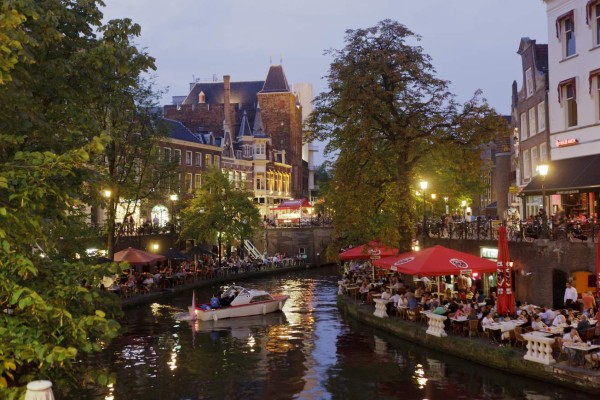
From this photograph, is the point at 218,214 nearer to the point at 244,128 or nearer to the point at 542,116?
the point at 542,116

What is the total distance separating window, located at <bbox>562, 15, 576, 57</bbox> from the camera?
29016 millimetres

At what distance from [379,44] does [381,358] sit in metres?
15.1

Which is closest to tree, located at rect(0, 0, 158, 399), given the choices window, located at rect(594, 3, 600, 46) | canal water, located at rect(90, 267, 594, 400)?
canal water, located at rect(90, 267, 594, 400)

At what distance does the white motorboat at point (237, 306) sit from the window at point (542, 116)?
1731 cm

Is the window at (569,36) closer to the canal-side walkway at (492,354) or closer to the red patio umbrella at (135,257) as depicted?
the canal-side walkway at (492,354)

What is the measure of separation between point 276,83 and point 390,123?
77287 millimetres

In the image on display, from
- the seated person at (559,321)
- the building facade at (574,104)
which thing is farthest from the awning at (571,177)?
the seated person at (559,321)

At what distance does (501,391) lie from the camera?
672 inches

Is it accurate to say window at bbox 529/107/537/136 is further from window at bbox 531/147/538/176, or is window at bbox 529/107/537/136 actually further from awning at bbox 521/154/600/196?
awning at bbox 521/154/600/196

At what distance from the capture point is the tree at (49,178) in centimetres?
716

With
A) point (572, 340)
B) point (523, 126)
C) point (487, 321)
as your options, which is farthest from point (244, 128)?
point (572, 340)

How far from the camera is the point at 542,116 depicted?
36.0 metres

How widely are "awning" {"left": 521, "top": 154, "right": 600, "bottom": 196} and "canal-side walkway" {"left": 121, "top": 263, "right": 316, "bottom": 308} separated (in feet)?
70.5

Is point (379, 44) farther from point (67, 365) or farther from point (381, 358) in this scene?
point (67, 365)
